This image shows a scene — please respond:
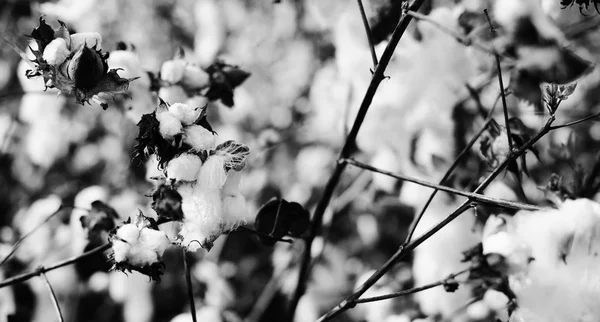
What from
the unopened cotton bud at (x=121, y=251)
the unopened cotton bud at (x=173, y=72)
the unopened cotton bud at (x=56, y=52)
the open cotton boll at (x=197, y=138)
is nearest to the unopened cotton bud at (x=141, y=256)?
the unopened cotton bud at (x=121, y=251)

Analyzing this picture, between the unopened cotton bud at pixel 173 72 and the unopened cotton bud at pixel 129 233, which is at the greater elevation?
the unopened cotton bud at pixel 173 72

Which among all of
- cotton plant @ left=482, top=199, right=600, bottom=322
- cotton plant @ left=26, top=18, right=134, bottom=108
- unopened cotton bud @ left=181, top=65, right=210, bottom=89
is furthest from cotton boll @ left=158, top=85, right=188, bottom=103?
cotton plant @ left=482, top=199, right=600, bottom=322

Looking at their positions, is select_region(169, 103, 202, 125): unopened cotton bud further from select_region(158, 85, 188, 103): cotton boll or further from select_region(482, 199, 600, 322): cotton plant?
select_region(482, 199, 600, 322): cotton plant

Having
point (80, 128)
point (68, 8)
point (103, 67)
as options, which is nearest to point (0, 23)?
point (68, 8)

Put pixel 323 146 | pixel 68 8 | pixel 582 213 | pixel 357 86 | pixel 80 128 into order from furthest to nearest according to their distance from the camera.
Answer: pixel 80 128 < pixel 323 146 < pixel 68 8 < pixel 357 86 < pixel 582 213

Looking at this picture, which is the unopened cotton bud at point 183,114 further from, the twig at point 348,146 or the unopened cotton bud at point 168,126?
the twig at point 348,146

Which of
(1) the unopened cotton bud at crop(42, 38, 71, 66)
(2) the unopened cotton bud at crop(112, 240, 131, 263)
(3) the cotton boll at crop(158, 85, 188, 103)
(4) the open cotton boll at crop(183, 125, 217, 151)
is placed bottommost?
(2) the unopened cotton bud at crop(112, 240, 131, 263)

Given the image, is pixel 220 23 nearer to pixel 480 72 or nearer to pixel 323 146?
pixel 323 146
